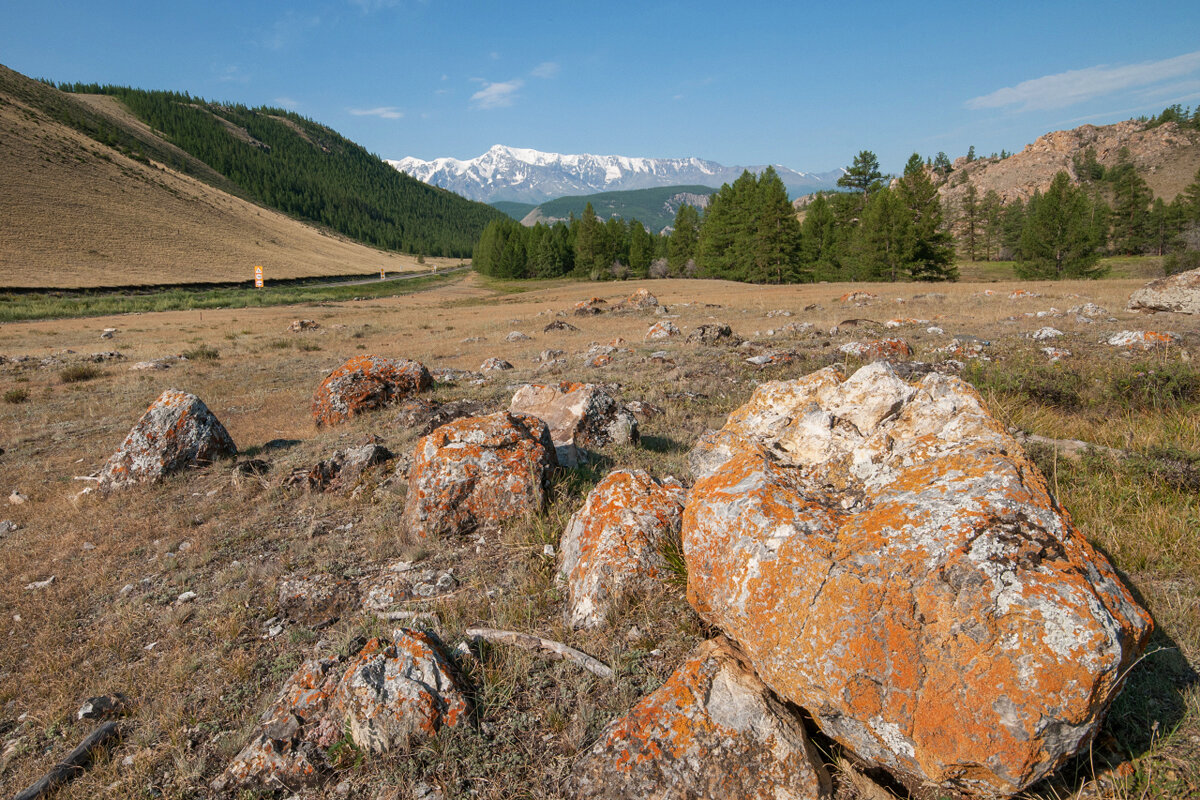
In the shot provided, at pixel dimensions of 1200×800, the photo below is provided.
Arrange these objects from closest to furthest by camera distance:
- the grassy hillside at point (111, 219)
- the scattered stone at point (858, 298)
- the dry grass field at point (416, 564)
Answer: the dry grass field at point (416, 564) < the scattered stone at point (858, 298) < the grassy hillside at point (111, 219)

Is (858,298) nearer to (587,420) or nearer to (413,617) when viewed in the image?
(587,420)

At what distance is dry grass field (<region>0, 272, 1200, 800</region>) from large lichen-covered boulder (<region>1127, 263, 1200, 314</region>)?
5073mm

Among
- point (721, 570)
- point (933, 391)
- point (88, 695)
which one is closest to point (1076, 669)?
point (721, 570)

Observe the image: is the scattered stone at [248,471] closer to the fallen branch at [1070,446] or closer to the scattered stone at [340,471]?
the scattered stone at [340,471]

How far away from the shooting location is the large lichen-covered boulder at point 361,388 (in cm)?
1156

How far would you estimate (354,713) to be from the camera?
3.21 meters

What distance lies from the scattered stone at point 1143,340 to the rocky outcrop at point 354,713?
15.2 m

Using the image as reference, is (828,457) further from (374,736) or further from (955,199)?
(955,199)

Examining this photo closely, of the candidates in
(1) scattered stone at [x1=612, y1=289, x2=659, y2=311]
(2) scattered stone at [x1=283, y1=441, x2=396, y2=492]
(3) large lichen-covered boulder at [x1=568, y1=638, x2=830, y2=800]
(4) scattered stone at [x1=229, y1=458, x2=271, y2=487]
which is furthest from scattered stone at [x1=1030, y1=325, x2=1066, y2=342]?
(1) scattered stone at [x1=612, y1=289, x2=659, y2=311]

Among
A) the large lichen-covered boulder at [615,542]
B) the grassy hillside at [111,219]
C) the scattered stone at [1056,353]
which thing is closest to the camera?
the large lichen-covered boulder at [615,542]

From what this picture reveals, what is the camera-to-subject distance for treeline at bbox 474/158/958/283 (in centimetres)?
4878

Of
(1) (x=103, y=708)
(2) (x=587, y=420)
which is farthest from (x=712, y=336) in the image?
(1) (x=103, y=708)

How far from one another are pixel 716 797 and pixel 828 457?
6.90 feet

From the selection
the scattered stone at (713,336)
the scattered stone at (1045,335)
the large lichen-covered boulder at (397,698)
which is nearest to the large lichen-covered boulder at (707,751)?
the large lichen-covered boulder at (397,698)
